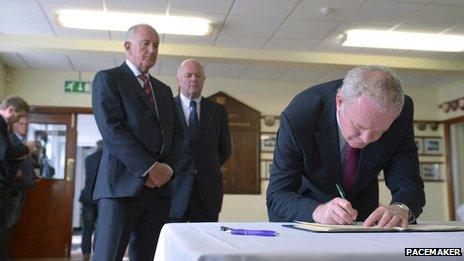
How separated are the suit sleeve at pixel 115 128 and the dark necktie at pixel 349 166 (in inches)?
33.9

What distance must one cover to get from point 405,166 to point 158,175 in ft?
3.45

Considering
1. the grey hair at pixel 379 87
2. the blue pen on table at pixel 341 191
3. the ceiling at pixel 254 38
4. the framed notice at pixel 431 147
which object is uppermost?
the ceiling at pixel 254 38

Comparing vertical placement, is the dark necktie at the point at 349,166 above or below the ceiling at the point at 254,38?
below

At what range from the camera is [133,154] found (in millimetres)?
2018

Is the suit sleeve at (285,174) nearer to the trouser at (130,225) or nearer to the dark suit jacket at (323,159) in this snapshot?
the dark suit jacket at (323,159)

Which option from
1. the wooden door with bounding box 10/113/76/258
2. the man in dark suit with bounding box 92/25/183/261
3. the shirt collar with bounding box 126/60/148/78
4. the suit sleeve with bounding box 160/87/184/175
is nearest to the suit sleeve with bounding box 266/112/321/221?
the man in dark suit with bounding box 92/25/183/261

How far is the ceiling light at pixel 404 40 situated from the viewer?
550 cm

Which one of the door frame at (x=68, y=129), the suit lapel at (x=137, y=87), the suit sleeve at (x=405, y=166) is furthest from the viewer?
the door frame at (x=68, y=129)

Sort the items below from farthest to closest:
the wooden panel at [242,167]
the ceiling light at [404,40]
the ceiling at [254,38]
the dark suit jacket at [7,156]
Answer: the wooden panel at [242,167] → the ceiling light at [404,40] → the ceiling at [254,38] → the dark suit jacket at [7,156]

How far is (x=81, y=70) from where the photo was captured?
710 cm

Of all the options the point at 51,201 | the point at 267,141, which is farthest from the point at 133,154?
the point at 267,141

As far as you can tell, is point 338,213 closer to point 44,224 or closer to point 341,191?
point 341,191

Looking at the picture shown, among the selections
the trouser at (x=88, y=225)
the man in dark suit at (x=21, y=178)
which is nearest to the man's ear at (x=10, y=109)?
the man in dark suit at (x=21, y=178)

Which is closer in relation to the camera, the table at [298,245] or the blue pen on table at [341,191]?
the table at [298,245]
